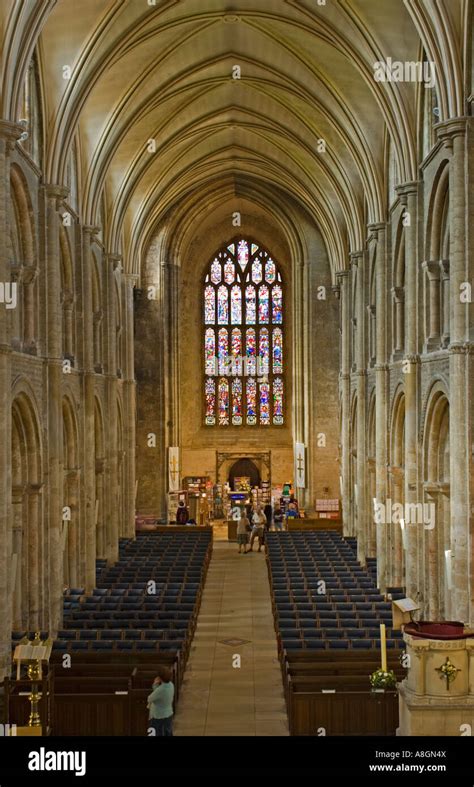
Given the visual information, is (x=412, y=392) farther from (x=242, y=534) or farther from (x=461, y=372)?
(x=242, y=534)

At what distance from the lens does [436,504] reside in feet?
74.1

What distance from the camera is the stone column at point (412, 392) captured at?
2370 cm

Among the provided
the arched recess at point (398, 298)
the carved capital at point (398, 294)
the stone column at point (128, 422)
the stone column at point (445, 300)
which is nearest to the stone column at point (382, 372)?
the arched recess at point (398, 298)

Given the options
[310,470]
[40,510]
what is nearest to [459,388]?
[40,510]

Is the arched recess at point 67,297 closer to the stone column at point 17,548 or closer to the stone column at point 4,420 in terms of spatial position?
the stone column at point 17,548

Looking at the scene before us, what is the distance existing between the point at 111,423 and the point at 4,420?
617 inches

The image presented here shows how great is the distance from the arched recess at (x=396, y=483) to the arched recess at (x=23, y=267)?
10864 mm

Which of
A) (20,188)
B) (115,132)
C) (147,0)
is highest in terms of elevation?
(147,0)

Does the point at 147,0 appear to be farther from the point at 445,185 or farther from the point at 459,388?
the point at 459,388

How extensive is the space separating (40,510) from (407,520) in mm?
9473

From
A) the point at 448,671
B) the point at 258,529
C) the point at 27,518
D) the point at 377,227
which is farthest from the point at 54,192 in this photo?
the point at 258,529

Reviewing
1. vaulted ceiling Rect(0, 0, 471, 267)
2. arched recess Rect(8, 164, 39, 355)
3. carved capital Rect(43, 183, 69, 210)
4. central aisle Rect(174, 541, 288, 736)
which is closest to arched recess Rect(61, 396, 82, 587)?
central aisle Rect(174, 541, 288, 736)

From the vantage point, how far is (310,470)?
156 feet

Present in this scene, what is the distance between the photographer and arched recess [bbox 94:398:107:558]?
32562 millimetres
